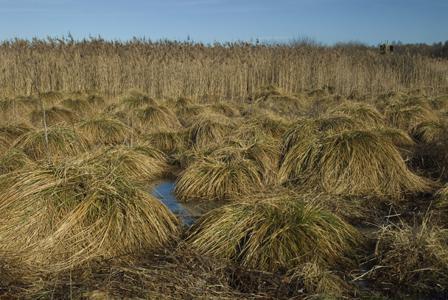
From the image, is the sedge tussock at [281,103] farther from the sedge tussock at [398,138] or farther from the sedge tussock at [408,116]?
the sedge tussock at [398,138]

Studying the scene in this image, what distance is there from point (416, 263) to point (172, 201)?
315cm

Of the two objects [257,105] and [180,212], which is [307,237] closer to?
[180,212]

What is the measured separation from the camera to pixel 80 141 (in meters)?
7.86

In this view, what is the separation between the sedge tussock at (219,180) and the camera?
20.7 feet

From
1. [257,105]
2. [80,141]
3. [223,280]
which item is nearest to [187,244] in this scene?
[223,280]

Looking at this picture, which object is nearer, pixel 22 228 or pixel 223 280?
pixel 223 280

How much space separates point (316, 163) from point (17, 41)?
14.0 m

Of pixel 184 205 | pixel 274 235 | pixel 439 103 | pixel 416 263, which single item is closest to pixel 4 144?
pixel 184 205

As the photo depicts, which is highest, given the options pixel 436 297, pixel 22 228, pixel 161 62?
pixel 161 62

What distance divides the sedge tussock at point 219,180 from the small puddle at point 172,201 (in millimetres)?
128

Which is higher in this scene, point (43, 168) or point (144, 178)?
point (43, 168)

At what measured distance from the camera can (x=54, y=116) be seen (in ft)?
34.8

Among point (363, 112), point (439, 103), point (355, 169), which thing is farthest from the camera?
point (439, 103)

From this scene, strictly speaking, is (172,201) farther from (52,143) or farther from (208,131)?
(208,131)
